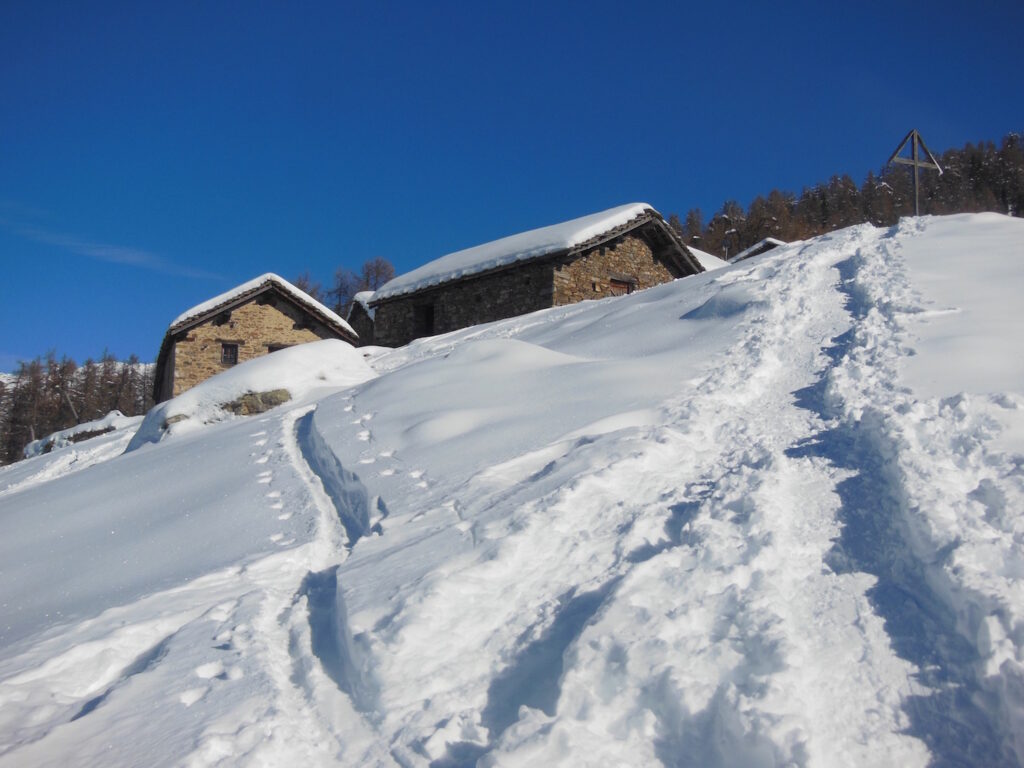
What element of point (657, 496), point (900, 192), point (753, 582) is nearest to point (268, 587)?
point (657, 496)

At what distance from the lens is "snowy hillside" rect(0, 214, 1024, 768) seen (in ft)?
7.72

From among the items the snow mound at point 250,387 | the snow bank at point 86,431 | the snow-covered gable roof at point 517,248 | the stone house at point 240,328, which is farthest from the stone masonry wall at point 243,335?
the snow mound at point 250,387

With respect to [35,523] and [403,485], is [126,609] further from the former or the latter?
[35,523]

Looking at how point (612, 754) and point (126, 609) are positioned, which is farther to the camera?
point (126, 609)

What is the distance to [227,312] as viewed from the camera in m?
19.7

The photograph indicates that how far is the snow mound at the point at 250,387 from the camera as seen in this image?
10.6 meters

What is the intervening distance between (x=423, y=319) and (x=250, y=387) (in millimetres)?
9854

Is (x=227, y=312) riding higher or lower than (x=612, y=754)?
higher

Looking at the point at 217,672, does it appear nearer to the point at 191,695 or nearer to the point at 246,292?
the point at 191,695

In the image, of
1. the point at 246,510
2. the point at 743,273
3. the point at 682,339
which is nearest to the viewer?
the point at 246,510

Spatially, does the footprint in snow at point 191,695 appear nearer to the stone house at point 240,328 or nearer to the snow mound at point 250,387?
the snow mound at point 250,387

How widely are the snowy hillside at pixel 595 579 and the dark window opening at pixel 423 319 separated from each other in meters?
13.4

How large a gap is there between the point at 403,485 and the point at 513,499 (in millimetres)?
1166

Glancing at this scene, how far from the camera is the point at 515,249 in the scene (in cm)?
1744
